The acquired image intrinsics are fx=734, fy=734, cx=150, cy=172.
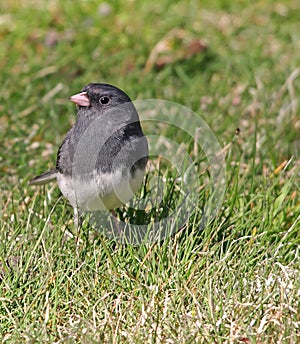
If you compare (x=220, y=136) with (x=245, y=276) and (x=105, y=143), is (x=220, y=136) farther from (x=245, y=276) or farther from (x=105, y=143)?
(x=245, y=276)

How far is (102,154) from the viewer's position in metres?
2.76

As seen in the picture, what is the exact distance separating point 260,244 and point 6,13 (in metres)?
3.39

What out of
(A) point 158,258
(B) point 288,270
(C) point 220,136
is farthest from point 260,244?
(C) point 220,136

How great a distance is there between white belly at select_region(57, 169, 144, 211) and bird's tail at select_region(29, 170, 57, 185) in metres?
0.20

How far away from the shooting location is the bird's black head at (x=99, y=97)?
2848 millimetres

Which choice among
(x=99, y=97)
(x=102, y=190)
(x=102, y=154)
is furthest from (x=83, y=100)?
(x=102, y=190)

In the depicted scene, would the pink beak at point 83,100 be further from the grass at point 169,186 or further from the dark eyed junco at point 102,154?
the grass at point 169,186

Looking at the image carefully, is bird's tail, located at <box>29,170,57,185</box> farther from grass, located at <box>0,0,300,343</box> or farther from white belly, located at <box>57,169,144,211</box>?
white belly, located at <box>57,169,144,211</box>

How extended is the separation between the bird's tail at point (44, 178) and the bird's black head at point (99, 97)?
0.35 metres

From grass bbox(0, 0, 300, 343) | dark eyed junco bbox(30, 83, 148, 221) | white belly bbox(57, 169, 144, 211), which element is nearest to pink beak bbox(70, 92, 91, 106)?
dark eyed junco bbox(30, 83, 148, 221)

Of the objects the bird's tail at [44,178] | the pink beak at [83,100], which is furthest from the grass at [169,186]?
the pink beak at [83,100]

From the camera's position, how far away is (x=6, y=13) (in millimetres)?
5383

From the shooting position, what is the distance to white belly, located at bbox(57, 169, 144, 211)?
2.71m

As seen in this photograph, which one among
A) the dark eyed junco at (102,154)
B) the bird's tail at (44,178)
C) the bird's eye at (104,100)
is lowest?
the bird's tail at (44,178)
